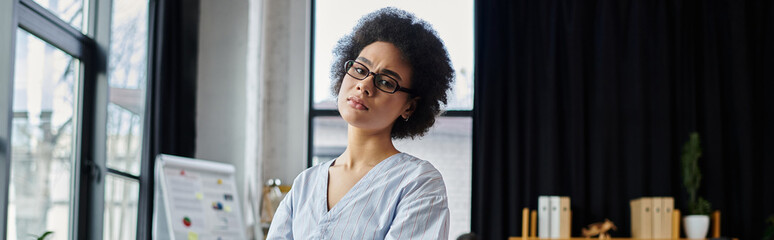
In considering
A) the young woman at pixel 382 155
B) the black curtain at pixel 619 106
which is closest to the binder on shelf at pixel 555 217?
the black curtain at pixel 619 106

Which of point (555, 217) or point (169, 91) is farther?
point (555, 217)

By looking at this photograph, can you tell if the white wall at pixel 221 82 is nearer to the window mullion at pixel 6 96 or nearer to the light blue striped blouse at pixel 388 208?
the window mullion at pixel 6 96

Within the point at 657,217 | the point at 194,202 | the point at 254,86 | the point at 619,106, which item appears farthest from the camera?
the point at 619,106

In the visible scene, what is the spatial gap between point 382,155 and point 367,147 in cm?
3

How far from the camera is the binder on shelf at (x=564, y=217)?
4.85m

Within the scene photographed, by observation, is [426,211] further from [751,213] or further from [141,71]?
[751,213]

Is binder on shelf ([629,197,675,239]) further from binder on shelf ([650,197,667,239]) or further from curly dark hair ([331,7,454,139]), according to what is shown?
curly dark hair ([331,7,454,139])

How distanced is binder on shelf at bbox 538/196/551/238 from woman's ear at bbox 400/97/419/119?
12.2ft

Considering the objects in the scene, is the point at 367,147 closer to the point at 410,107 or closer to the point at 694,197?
the point at 410,107

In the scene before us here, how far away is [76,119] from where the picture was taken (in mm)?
3666

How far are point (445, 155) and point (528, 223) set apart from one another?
71 centimetres

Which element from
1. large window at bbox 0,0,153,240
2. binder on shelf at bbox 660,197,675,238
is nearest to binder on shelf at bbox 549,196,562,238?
binder on shelf at bbox 660,197,675,238

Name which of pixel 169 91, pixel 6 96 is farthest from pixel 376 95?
pixel 169 91

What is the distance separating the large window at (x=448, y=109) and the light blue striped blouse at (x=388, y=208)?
A: 4.11m
